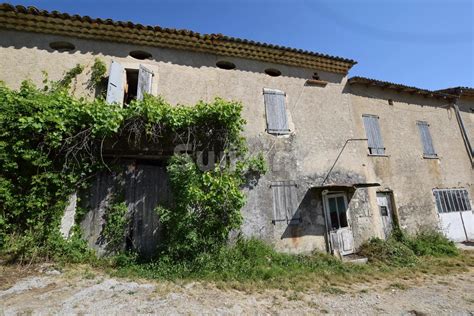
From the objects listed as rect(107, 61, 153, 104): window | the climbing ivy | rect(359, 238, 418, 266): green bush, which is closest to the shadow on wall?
rect(107, 61, 153, 104): window

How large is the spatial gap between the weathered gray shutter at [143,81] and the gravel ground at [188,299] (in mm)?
4483

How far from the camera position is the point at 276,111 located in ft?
26.8

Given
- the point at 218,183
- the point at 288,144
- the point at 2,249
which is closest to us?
the point at 2,249

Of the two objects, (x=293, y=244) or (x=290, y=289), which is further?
(x=293, y=244)

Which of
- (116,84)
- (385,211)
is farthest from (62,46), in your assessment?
(385,211)

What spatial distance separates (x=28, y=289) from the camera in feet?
13.7

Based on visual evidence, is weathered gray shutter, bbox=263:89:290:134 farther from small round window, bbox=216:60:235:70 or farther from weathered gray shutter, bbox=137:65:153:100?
weathered gray shutter, bbox=137:65:153:100

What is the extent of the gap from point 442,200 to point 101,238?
39.0ft

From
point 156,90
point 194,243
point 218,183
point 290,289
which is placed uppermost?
point 156,90

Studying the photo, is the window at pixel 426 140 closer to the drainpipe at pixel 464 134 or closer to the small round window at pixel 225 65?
the drainpipe at pixel 464 134

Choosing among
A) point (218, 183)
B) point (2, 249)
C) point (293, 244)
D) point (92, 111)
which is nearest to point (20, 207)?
point (2, 249)

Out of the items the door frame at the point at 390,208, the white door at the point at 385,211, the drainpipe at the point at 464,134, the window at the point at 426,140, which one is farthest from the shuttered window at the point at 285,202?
the drainpipe at the point at 464,134

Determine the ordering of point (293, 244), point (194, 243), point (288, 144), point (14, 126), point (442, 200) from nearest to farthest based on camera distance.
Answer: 1. point (14, 126)
2. point (194, 243)
3. point (293, 244)
4. point (288, 144)
5. point (442, 200)

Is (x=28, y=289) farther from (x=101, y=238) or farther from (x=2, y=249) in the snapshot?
(x=101, y=238)
